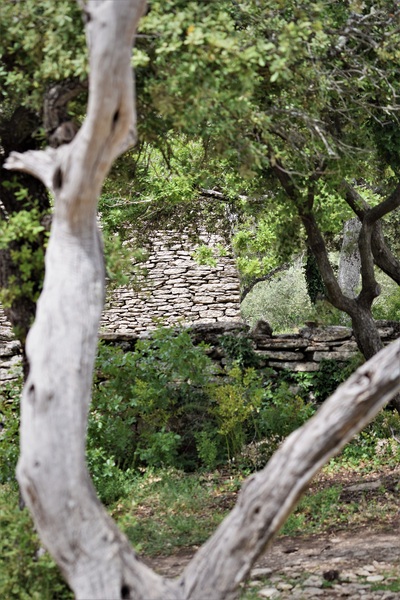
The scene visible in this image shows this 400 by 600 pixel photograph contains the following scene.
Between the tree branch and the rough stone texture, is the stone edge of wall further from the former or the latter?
the tree branch

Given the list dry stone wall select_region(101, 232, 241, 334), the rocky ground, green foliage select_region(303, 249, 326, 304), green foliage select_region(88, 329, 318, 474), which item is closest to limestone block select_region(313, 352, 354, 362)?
green foliage select_region(88, 329, 318, 474)

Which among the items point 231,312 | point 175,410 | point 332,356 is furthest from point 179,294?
point 175,410

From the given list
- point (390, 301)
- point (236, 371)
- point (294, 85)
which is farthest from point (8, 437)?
point (390, 301)

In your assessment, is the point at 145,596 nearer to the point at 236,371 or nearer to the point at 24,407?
the point at 24,407

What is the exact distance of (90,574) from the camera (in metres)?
4.08

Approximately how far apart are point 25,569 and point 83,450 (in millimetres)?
1702

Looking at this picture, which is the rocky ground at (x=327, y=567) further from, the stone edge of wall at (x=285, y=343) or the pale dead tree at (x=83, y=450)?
the stone edge of wall at (x=285, y=343)

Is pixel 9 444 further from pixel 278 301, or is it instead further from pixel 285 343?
pixel 278 301

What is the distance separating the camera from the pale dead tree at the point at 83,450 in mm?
4012

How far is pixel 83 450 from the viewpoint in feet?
13.5

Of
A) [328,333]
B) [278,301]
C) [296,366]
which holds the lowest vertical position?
[296,366]

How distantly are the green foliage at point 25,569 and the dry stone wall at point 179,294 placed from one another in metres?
11.7

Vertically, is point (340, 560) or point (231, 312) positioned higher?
point (231, 312)

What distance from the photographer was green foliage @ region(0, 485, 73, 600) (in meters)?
5.29
